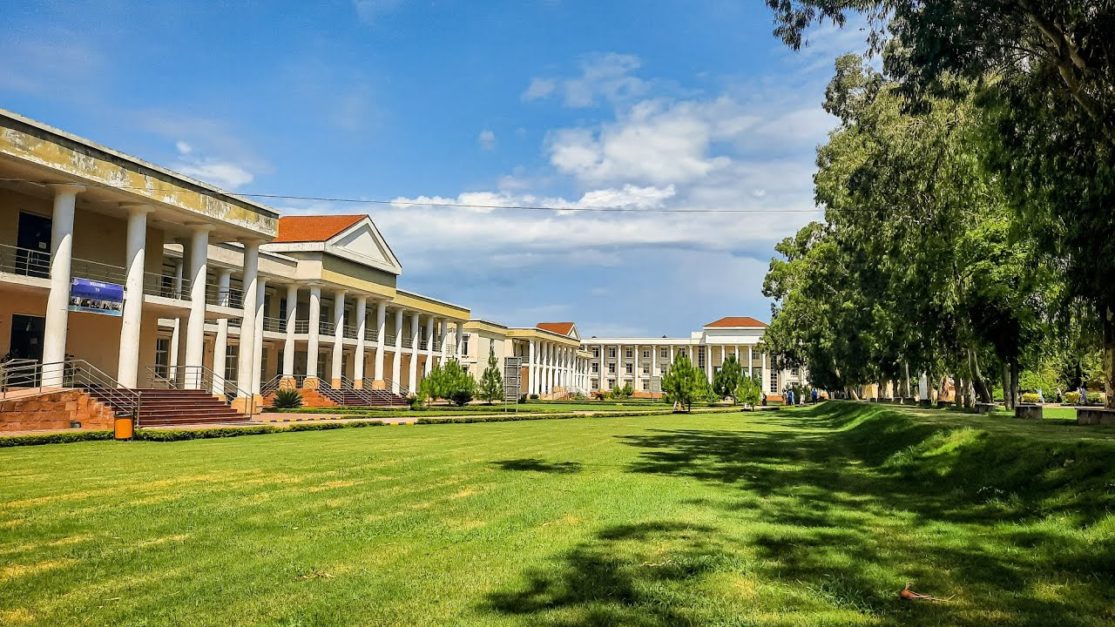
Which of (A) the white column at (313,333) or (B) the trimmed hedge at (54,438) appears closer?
(B) the trimmed hedge at (54,438)

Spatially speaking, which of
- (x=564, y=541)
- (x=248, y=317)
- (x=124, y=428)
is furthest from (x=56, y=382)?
(x=564, y=541)

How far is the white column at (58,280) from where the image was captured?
24.1 meters

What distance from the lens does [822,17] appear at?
15.5 meters

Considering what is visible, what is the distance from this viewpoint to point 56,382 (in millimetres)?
24609

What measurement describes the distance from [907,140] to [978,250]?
479cm

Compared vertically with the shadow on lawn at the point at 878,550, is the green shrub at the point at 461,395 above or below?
above

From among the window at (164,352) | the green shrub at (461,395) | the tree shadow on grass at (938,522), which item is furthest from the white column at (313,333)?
the tree shadow on grass at (938,522)

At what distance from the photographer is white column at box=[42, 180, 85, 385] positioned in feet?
78.9

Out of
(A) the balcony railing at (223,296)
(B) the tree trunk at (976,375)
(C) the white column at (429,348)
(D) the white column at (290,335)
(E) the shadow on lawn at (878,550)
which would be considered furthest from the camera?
(C) the white column at (429,348)

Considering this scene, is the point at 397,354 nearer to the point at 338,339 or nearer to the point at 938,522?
the point at 338,339

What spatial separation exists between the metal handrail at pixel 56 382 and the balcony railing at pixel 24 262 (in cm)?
316

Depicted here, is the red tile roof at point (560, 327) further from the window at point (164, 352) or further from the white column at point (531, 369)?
the window at point (164, 352)

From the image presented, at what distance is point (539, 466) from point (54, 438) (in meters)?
12.9

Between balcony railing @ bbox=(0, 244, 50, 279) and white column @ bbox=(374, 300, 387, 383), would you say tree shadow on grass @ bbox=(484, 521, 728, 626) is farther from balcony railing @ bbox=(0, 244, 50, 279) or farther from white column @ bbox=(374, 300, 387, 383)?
white column @ bbox=(374, 300, 387, 383)
